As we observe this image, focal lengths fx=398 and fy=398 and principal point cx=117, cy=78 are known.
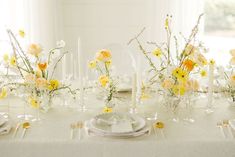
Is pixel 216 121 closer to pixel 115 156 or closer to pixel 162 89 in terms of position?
pixel 162 89

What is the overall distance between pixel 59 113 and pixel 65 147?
1.22ft

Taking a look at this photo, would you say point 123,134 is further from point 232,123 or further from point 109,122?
point 232,123

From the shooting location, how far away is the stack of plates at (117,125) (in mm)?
1749

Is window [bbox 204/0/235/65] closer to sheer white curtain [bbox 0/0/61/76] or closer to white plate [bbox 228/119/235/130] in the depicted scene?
sheer white curtain [bbox 0/0/61/76]

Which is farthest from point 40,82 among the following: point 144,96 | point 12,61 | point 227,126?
point 227,126

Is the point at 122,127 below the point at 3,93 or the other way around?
below

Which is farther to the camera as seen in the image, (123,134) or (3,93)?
(3,93)

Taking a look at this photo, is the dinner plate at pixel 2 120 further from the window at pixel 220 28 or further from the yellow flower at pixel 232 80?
the window at pixel 220 28

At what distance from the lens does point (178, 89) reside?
1.92 meters

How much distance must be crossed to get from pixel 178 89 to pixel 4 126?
0.84 m

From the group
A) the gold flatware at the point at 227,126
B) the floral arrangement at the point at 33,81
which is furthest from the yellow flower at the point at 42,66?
the gold flatware at the point at 227,126

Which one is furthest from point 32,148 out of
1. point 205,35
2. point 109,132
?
point 205,35

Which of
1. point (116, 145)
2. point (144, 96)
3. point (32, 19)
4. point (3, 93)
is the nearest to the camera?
point (116, 145)

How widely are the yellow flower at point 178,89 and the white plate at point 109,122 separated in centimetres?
22
